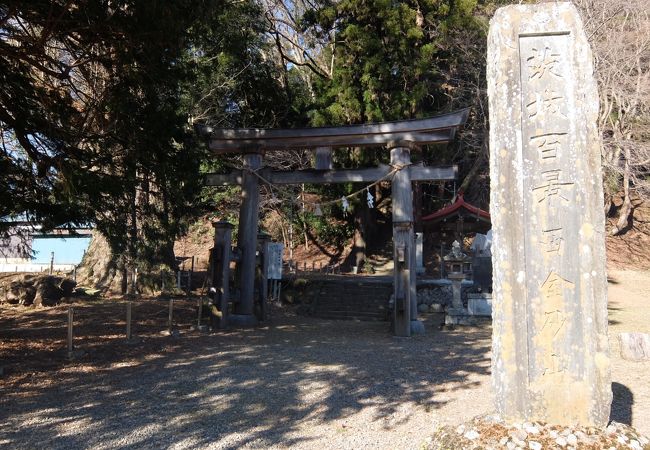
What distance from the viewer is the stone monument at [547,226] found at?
3.46 meters

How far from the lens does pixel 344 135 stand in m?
10.9

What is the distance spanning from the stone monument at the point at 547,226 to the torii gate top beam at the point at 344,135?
21.6ft

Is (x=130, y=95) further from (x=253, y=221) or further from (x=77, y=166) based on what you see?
(x=253, y=221)

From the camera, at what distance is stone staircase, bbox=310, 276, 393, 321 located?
46.2ft

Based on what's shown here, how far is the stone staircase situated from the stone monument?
1026 cm

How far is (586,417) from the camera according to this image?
341 cm

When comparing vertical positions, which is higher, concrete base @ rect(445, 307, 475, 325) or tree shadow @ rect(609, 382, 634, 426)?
concrete base @ rect(445, 307, 475, 325)

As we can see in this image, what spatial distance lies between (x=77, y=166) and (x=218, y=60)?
924cm

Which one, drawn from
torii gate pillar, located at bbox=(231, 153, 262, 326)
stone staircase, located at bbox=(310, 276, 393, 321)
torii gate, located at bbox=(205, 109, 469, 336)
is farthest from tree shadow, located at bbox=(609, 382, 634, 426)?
stone staircase, located at bbox=(310, 276, 393, 321)

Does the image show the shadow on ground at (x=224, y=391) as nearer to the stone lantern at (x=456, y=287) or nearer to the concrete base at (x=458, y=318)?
the concrete base at (x=458, y=318)

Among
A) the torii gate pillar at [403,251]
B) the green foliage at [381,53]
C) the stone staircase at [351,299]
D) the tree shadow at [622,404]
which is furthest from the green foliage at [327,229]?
the tree shadow at [622,404]

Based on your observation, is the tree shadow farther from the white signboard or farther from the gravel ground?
the white signboard

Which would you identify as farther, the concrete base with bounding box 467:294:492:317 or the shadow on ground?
the concrete base with bounding box 467:294:492:317

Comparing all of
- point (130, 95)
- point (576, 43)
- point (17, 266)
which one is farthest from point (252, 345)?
point (17, 266)
